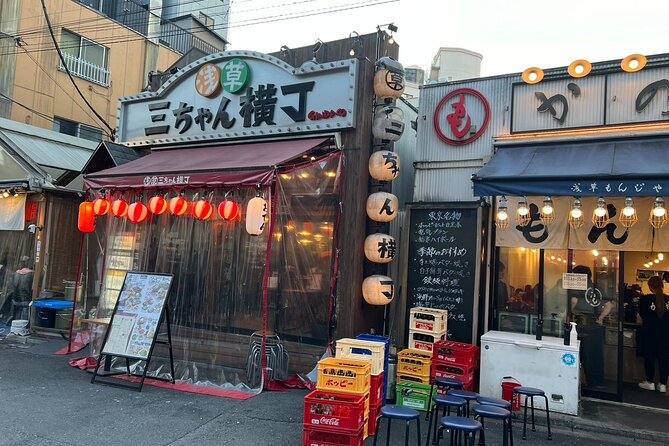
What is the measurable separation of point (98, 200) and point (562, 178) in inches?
322

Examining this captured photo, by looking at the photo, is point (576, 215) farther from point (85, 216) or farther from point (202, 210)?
point (85, 216)

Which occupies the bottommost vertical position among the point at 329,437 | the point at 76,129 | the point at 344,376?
the point at 329,437

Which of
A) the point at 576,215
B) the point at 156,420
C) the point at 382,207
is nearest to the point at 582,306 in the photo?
the point at 576,215

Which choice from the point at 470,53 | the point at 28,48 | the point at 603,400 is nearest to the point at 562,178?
the point at 603,400

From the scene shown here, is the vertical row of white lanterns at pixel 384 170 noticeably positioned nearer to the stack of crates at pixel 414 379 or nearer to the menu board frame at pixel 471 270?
the menu board frame at pixel 471 270

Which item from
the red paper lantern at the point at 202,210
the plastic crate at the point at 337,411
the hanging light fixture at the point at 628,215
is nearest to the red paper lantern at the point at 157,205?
the red paper lantern at the point at 202,210

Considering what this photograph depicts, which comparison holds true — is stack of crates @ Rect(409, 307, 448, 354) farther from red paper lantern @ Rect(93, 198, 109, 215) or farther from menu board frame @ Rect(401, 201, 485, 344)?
red paper lantern @ Rect(93, 198, 109, 215)

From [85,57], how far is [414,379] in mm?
16779

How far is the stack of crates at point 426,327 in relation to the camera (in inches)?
319

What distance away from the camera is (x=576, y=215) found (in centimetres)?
746

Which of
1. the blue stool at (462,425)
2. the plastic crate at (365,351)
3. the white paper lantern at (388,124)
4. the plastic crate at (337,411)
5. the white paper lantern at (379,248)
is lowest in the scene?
the plastic crate at (337,411)

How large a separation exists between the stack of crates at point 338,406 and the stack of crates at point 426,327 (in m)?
2.47

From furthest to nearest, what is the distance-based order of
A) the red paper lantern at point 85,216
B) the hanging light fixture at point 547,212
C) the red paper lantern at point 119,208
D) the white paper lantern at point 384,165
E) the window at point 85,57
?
1. the window at point 85,57
2. the red paper lantern at point 85,216
3. the red paper lantern at point 119,208
4. the white paper lantern at point 384,165
5. the hanging light fixture at point 547,212

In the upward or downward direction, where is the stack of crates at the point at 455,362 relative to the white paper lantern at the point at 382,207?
downward
